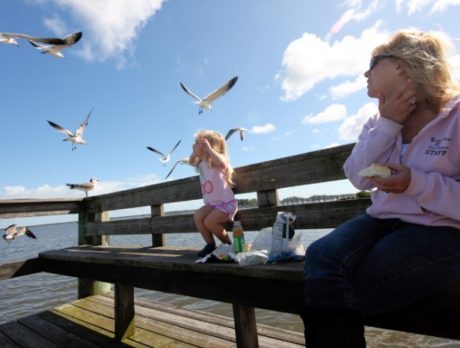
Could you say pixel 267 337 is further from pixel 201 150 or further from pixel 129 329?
Answer: pixel 201 150

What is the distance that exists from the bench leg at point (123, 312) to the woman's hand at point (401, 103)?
2.80 m

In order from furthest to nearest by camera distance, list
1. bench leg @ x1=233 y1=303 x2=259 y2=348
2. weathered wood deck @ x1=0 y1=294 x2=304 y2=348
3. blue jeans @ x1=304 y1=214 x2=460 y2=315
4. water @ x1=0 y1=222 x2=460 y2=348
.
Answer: water @ x1=0 y1=222 x2=460 y2=348, weathered wood deck @ x1=0 y1=294 x2=304 y2=348, bench leg @ x1=233 y1=303 x2=259 y2=348, blue jeans @ x1=304 y1=214 x2=460 y2=315

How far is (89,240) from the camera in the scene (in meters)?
4.73

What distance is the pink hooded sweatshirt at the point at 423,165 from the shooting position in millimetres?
1140

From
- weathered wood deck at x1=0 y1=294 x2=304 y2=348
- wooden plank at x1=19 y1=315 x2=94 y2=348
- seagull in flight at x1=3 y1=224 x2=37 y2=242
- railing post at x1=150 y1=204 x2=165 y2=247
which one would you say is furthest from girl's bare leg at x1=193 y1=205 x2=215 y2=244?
seagull in flight at x1=3 y1=224 x2=37 y2=242

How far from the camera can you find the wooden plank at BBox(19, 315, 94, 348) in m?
3.20

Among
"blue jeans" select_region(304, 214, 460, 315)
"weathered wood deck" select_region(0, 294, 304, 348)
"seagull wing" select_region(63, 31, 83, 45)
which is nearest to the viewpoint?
"blue jeans" select_region(304, 214, 460, 315)

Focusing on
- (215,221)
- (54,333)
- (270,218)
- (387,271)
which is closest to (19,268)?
(54,333)

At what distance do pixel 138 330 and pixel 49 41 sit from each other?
527 cm

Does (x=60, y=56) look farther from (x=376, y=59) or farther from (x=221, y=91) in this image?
(x=376, y=59)

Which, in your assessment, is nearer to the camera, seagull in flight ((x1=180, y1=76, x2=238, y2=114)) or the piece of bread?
the piece of bread

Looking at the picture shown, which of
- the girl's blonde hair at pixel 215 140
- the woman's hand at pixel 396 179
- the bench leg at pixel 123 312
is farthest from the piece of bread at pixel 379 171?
the bench leg at pixel 123 312

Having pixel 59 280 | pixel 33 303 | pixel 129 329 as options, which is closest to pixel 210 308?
pixel 129 329

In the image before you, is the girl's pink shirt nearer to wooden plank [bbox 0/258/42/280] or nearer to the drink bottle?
the drink bottle
